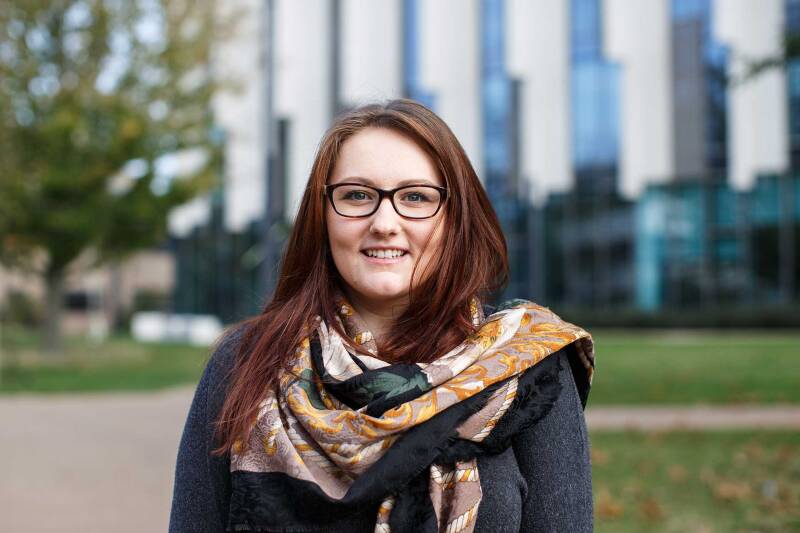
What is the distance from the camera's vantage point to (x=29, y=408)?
11977 millimetres

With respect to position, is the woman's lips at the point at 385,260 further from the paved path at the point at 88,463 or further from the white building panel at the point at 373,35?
the white building panel at the point at 373,35

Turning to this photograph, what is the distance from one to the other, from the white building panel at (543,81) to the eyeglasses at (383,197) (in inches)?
1193

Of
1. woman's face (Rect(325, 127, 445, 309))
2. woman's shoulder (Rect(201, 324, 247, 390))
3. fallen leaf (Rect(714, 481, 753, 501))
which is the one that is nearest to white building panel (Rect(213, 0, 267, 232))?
fallen leaf (Rect(714, 481, 753, 501))

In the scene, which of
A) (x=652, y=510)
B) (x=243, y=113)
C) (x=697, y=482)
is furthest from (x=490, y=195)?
(x=652, y=510)

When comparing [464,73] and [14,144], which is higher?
[464,73]

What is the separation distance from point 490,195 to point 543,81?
4331mm

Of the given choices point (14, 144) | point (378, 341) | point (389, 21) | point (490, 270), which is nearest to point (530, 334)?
point (490, 270)

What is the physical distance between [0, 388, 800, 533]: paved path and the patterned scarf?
416cm

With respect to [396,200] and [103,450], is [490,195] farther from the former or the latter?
[396,200]

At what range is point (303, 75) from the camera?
34.8m

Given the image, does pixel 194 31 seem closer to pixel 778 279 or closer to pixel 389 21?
pixel 389 21

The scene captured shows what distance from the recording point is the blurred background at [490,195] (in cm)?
831

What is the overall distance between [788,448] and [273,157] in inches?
331

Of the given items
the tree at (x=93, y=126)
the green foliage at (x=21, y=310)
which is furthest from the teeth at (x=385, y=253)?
the green foliage at (x=21, y=310)
